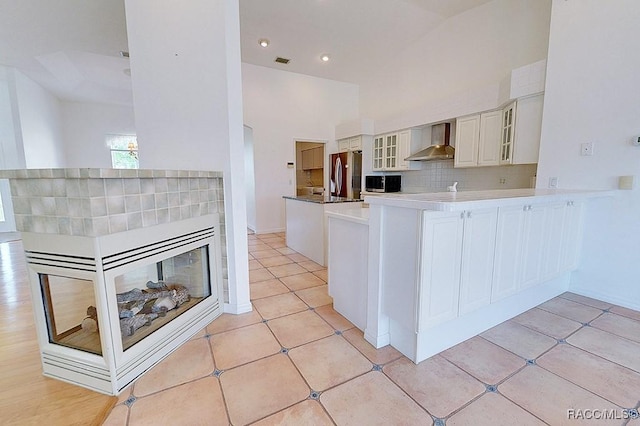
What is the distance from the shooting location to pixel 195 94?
6.86 ft

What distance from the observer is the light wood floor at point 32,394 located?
1.24 m

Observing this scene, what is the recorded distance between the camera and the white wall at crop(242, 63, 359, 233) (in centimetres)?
518

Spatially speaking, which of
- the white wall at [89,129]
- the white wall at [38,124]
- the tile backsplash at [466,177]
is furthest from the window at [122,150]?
the tile backsplash at [466,177]

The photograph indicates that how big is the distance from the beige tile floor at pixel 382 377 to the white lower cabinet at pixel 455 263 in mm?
323

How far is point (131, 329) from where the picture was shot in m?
1.60

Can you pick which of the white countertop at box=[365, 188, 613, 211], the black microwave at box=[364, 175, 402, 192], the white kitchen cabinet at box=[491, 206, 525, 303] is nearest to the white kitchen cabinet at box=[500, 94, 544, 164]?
the white countertop at box=[365, 188, 613, 211]

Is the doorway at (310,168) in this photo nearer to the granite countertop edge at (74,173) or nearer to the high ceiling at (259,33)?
the high ceiling at (259,33)

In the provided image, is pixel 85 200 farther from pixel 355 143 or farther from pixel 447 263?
pixel 355 143

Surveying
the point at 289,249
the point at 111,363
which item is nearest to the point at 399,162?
the point at 289,249

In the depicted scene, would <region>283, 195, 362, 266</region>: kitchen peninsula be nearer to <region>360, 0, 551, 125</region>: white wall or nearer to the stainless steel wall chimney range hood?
the stainless steel wall chimney range hood

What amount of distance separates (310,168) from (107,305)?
6420 mm

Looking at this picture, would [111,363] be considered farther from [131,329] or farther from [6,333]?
[6,333]

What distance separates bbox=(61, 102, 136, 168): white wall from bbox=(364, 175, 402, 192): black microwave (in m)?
6.20

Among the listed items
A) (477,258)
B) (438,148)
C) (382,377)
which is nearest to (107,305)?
(382,377)
